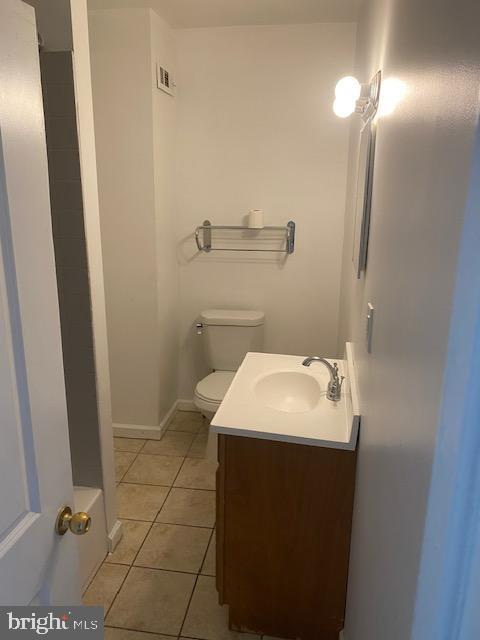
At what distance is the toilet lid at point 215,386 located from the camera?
273 centimetres

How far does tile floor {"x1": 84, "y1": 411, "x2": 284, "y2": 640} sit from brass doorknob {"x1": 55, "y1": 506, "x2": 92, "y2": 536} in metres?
1.05

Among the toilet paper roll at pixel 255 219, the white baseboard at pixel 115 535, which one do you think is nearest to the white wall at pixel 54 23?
the toilet paper roll at pixel 255 219

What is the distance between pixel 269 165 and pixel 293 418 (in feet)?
6.23

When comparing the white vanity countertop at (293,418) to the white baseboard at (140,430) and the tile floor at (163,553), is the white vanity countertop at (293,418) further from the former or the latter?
the white baseboard at (140,430)

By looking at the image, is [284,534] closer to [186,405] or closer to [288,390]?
[288,390]

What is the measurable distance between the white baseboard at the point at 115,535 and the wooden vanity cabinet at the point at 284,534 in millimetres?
643

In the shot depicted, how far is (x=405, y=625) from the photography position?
2.11 feet

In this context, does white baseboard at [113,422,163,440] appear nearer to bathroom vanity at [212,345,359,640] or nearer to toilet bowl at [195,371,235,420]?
toilet bowl at [195,371,235,420]

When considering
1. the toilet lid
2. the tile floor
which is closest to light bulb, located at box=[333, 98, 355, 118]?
the toilet lid

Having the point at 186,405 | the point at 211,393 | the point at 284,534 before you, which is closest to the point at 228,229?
the point at 211,393

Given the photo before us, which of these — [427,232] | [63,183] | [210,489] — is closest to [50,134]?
[63,183]

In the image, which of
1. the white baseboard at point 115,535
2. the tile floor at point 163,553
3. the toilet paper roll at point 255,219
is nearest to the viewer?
the tile floor at point 163,553

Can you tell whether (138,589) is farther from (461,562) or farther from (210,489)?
(461,562)

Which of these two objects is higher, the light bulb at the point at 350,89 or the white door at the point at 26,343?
the light bulb at the point at 350,89
